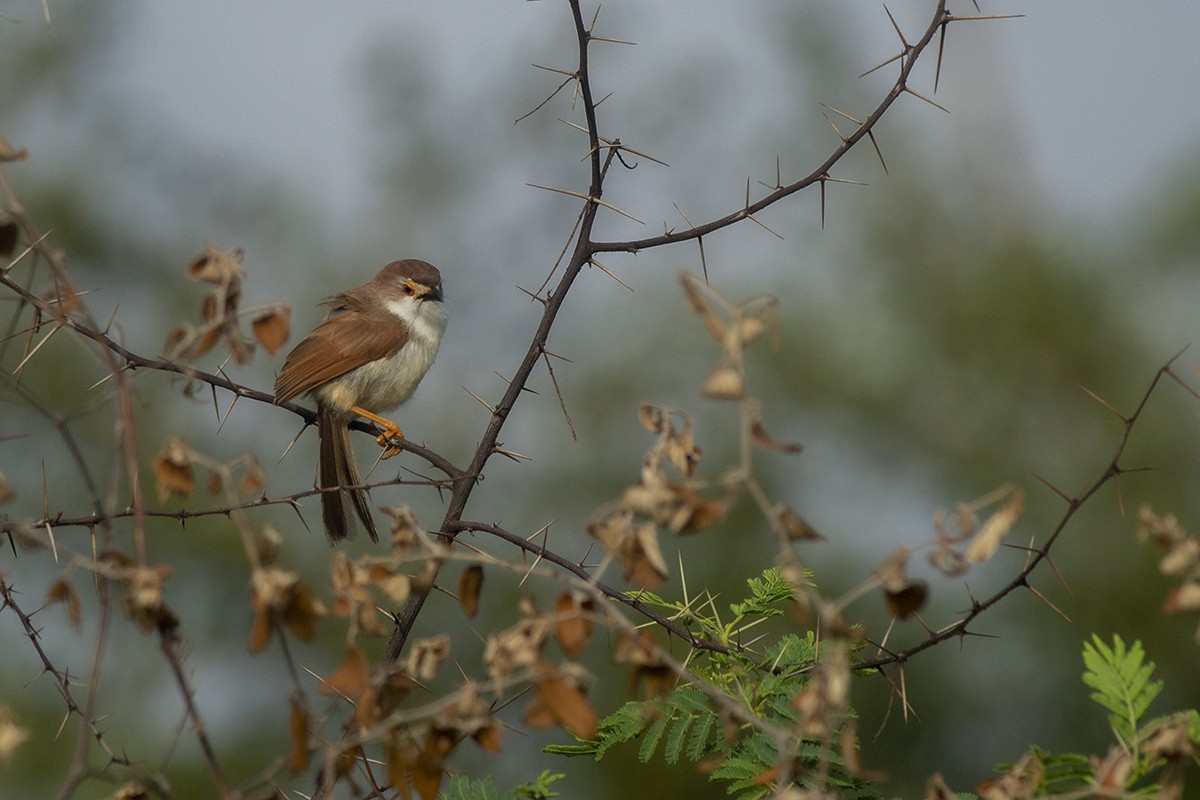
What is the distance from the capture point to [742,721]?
9.34 feet

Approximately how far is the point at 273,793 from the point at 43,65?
23.3 meters

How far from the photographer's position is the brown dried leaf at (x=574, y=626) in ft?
6.23

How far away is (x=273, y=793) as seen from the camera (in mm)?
2039

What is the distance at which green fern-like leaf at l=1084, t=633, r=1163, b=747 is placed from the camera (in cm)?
246

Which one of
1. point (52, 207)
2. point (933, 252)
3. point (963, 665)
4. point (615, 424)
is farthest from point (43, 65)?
point (963, 665)

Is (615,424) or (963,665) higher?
(615,424)

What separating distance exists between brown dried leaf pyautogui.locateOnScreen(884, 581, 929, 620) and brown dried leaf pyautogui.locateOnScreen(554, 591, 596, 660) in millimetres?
435

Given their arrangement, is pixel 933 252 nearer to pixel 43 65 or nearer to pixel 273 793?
pixel 43 65

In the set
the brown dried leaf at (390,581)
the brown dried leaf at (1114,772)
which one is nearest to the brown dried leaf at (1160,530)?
the brown dried leaf at (1114,772)

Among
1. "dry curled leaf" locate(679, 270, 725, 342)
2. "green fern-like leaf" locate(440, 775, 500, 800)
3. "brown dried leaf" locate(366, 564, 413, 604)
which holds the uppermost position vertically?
"dry curled leaf" locate(679, 270, 725, 342)

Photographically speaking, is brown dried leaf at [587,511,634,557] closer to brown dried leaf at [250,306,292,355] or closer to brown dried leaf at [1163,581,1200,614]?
brown dried leaf at [250,306,292,355]

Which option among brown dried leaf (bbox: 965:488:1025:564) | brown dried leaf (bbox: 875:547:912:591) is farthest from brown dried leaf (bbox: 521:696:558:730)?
brown dried leaf (bbox: 965:488:1025:564)

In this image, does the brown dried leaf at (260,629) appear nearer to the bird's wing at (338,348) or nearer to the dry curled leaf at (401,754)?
→ the dry curled leaf at (401,754)

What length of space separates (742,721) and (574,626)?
3.50 feet
